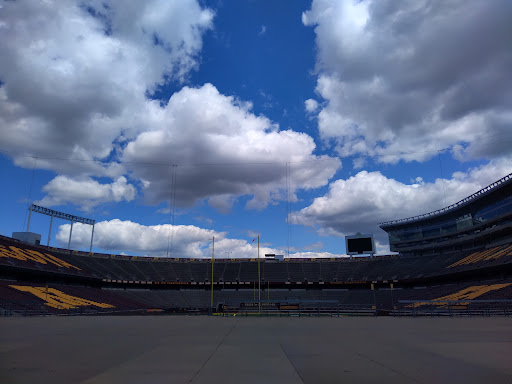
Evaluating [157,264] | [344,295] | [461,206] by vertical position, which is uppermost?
[461,206]

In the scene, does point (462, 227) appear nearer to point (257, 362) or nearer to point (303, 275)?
point (303, 275)

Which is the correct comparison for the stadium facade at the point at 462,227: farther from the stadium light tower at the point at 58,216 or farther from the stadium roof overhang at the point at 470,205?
the stadium light tower at the point at 58,216

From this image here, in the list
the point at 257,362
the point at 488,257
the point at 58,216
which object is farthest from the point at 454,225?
the point at 58,216

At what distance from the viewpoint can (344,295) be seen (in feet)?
232

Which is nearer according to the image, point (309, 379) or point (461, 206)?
point (309, 379)

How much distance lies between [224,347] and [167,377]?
Result: 424 centimetres

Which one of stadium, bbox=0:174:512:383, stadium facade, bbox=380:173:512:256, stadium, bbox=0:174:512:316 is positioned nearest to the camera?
stadium, bbox=0:174:512:383

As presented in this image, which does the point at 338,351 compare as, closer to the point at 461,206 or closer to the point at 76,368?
the point at 76,368

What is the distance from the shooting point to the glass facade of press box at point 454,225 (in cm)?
5738

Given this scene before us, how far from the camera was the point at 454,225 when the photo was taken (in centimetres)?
7369

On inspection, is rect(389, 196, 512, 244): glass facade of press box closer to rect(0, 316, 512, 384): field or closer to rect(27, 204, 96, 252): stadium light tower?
rect(0, 316, 512, 384): field

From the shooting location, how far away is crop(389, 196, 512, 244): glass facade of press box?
57375mm

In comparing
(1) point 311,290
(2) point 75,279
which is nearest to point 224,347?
(2) point 75,279

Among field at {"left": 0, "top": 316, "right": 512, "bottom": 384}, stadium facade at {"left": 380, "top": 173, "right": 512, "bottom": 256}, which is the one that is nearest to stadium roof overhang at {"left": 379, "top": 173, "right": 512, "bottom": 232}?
stadium facade at {"left": 380, "top": 173, "right": 512, "bottom": 256}
